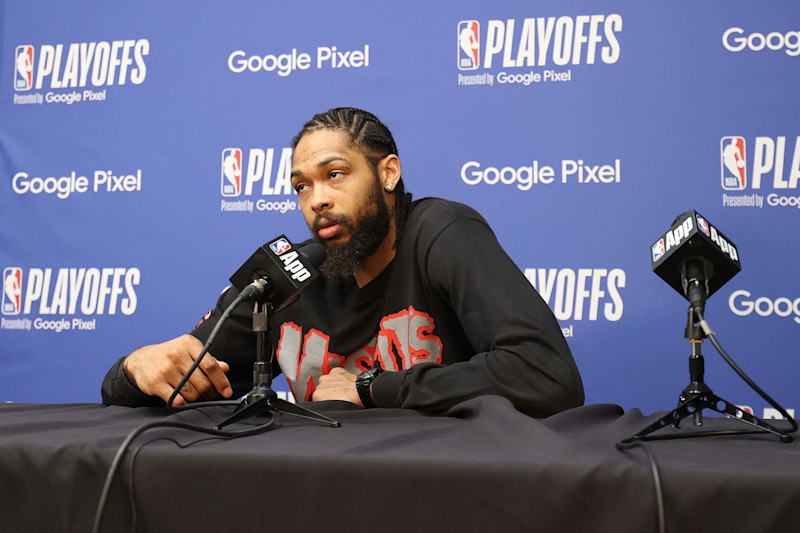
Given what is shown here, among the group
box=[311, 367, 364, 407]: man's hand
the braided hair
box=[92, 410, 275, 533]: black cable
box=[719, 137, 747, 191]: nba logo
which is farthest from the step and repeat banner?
box=[92, 410, 275, 533]: black cable

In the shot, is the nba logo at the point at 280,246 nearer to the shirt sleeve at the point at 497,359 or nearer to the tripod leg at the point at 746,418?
the shirt sleeve at the point at 497,359

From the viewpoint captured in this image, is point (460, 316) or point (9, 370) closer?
point (460, 316)

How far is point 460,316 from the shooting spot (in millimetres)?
1461

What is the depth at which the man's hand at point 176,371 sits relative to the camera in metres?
1.32

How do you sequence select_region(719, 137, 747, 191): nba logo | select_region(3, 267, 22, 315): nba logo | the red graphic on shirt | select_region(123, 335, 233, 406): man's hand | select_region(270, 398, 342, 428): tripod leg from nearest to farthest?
1. select_region(270, 398, 342, 428): tripod leg
2. select_region(123, 335, 233, 406): man's hand
3. the red graphic on shirt
4. select_region(719, 137, 747, 191): nba logo
5. select_region(3, 267, 22, 315): nba logo

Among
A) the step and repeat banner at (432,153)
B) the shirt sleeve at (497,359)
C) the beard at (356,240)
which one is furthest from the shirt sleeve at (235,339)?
the step and repeat banner at (432,153)

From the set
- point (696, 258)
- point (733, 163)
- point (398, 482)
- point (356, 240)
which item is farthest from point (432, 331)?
point (733, 163)

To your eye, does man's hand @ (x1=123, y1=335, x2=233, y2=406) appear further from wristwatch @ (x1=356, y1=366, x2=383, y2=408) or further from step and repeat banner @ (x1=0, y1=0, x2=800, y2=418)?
step and repeat banner @ (x1=0, y1=0, x2=800, y2=418)

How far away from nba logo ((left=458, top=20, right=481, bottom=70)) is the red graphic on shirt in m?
1.26

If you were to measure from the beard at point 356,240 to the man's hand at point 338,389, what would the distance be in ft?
1.09

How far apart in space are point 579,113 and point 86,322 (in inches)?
81.6

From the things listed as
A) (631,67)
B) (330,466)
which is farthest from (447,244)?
(631,67)

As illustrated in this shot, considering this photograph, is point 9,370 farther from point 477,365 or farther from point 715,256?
point 715,256

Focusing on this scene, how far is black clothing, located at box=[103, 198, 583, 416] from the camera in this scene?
1.24 metres
